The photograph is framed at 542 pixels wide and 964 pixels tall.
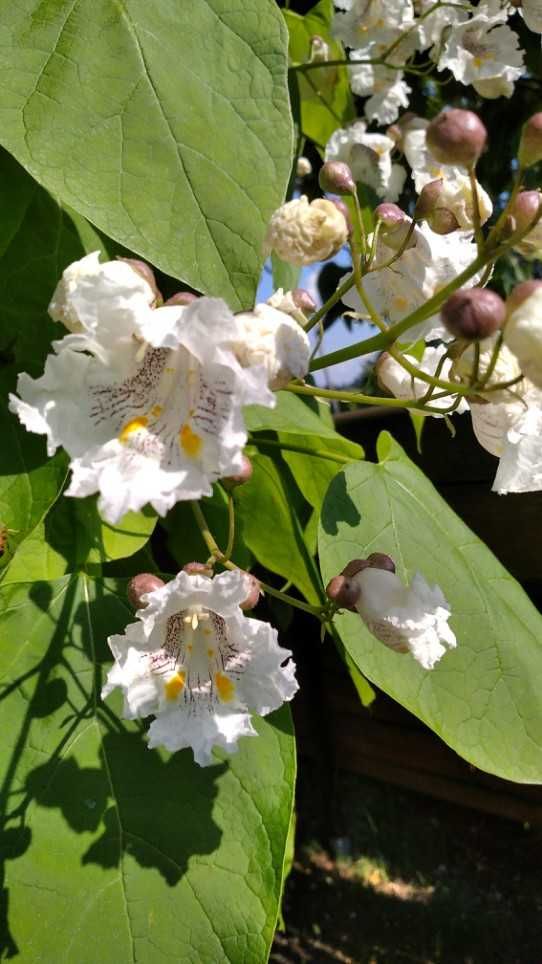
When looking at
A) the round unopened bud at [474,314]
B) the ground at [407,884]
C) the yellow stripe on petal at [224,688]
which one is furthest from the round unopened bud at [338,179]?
the ground at [407,884]

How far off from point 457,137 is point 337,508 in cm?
33

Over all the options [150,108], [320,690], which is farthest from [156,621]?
[320,690]

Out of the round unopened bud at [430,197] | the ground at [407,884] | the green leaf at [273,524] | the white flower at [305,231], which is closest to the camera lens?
the white flower at [305,231]

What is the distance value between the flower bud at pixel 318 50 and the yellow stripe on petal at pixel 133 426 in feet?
3.25

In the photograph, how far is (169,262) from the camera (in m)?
0.50

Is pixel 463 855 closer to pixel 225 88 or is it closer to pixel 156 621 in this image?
pixel 156 621

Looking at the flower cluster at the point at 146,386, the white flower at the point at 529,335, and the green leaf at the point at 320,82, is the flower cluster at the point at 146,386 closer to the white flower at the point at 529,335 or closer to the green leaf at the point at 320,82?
the white flower at the point at 529,335

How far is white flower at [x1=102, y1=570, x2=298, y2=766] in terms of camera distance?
56 centimetres

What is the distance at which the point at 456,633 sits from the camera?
0.76 metres

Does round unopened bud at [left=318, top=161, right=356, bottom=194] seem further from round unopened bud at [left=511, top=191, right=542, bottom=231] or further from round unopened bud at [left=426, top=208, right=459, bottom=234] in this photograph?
round unopened bud at [left=511, top=191, right=542, bottom=231]

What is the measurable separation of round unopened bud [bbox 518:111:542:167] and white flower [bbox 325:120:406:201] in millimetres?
753

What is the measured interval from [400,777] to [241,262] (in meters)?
1.60

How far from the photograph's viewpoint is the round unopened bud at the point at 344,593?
0.58 m

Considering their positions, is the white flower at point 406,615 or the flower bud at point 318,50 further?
the flower bud at point 318,50
